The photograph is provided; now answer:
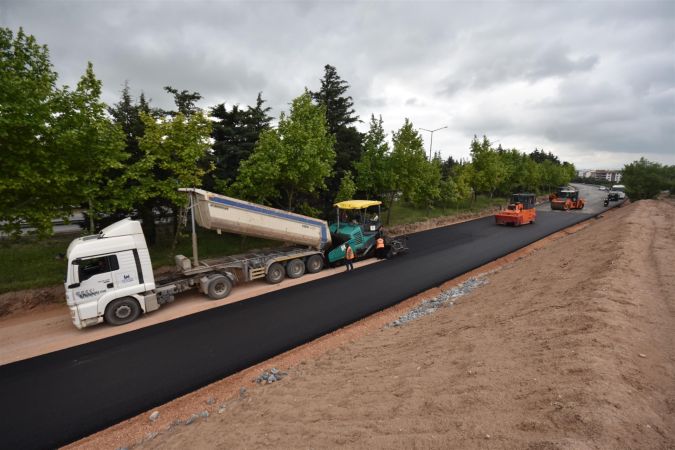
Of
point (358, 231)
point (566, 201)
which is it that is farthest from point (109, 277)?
point (566, 201)

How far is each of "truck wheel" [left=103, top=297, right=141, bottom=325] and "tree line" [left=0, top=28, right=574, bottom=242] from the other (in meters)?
3.76

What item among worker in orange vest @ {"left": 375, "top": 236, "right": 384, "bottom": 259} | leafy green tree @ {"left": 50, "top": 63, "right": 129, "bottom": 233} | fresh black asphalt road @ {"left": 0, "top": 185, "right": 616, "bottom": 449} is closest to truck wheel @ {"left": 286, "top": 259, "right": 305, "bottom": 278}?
fresh black asphalt road @ {"left": 0, "top": 185, "right": 616, "bottom": 449}

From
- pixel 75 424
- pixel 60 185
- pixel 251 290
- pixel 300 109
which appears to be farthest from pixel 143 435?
pixel 300 109

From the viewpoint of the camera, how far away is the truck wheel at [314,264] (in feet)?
44.1

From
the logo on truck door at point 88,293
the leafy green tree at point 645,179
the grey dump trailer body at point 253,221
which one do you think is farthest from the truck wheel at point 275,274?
the leafy green tree at point 645,179

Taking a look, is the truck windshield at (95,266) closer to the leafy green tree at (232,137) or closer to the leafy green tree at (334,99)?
the leafy green tree at (232,137)

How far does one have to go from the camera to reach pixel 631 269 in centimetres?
821

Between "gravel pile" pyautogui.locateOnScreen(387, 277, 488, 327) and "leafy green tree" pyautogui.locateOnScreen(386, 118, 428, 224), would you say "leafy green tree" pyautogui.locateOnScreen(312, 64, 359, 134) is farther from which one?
"gravel pile" pyautogui.locateOnScreen(387, 277, 488, 327)

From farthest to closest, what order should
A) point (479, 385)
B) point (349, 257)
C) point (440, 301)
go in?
point (349, 257) < point (440, 301) < point (479, 385)

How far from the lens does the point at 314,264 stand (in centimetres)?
1355

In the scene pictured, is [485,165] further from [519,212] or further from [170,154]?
[170,154]

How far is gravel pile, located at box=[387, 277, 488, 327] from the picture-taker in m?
8.69

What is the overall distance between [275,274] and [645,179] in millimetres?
46511

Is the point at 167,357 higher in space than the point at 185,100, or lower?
lower
